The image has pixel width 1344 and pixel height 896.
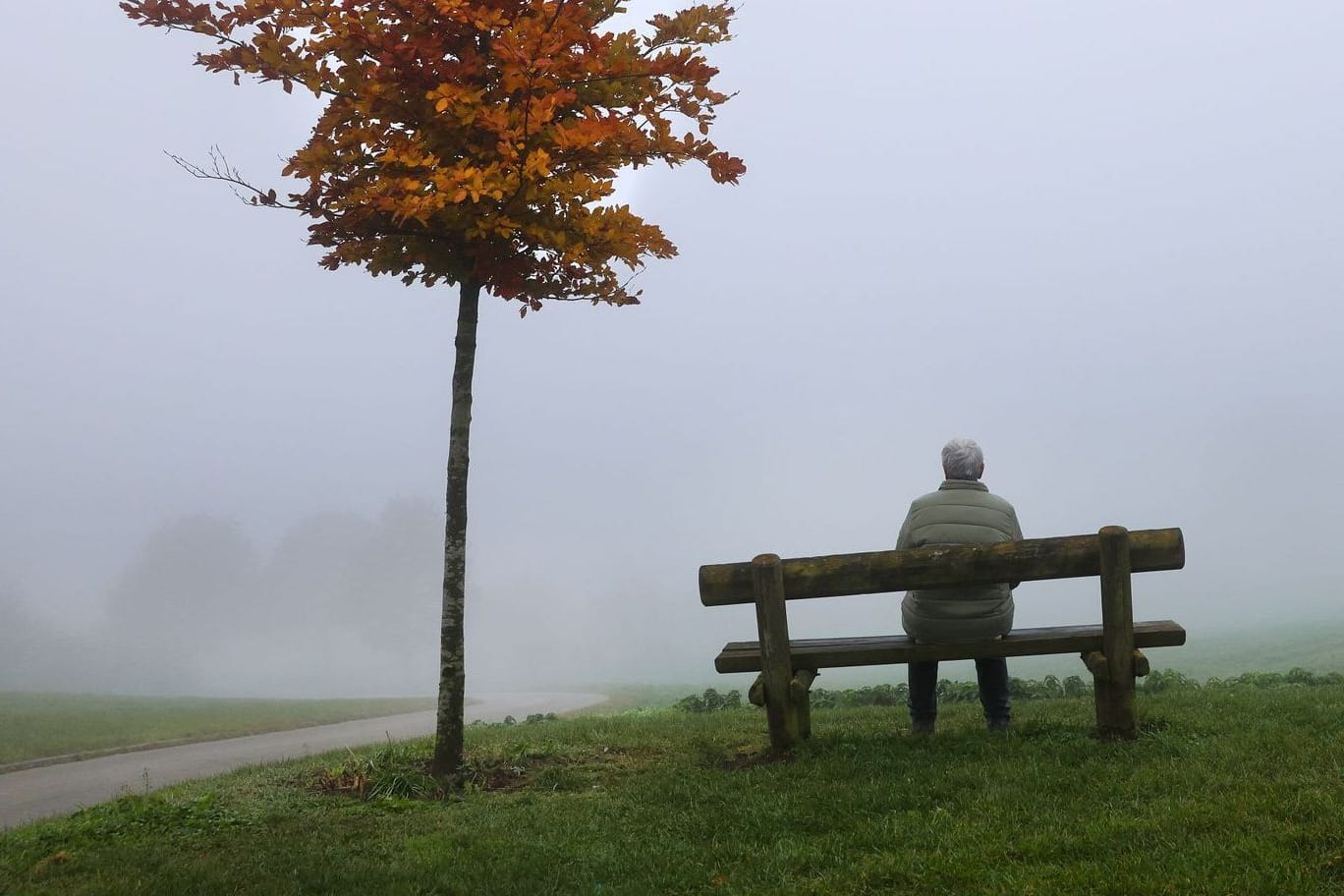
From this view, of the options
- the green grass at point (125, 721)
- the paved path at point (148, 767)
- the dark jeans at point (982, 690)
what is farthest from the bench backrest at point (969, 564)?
the green grass at point (125, 721)

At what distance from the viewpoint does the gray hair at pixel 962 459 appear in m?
7.77

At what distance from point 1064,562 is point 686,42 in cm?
608

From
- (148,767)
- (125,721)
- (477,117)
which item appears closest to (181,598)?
(125,721)

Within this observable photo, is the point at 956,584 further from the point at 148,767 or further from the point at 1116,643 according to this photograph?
the point at 148,767

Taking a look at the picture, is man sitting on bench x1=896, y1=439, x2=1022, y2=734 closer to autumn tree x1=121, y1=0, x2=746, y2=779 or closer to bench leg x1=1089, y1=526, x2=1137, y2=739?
bench leg x1=1089, y1=526, x2=1137, y2=739

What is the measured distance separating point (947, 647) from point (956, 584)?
60cm

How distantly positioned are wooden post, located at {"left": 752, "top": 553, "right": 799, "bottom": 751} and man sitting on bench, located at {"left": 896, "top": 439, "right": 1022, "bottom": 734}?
3.51ft

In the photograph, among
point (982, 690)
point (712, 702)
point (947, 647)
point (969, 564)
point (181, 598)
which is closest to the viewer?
point (969, 564)

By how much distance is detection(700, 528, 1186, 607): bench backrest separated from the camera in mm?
6984

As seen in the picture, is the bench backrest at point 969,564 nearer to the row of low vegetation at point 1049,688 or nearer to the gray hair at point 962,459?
the gray hair at point 962,459

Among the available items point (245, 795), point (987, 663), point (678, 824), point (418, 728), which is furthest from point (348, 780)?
point (418, 728)

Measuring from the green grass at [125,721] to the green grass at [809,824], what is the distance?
35.2 feet

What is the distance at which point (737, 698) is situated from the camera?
1497 cm

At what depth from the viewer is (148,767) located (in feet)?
43.9
